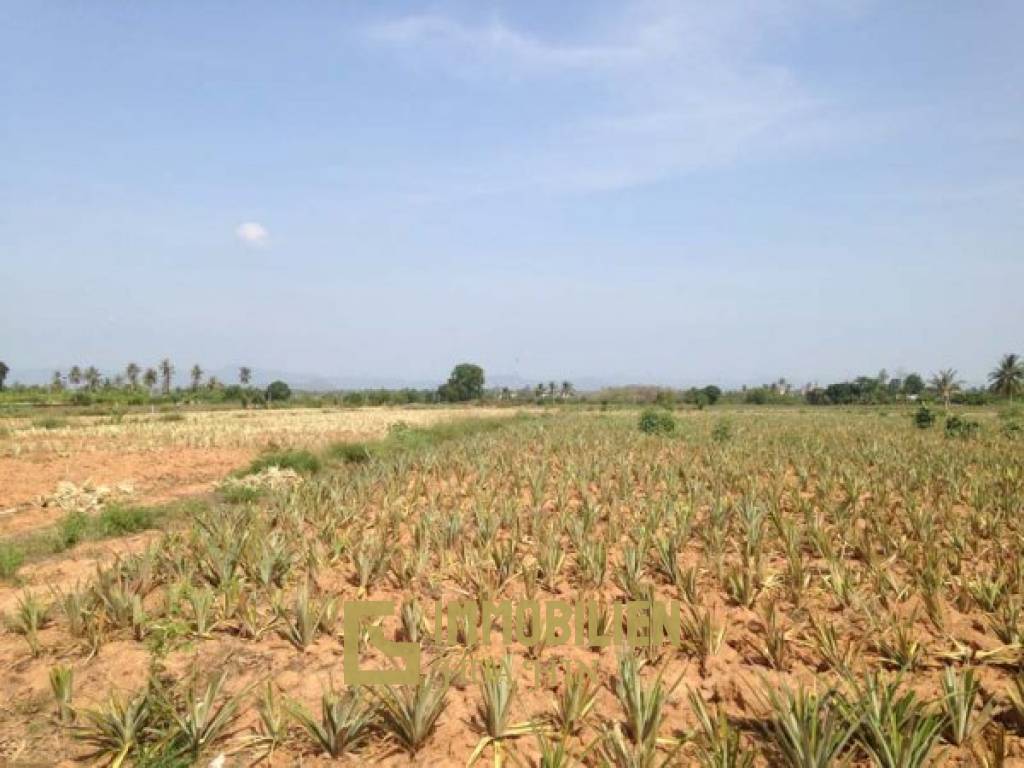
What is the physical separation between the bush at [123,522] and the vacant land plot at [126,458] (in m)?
2.47

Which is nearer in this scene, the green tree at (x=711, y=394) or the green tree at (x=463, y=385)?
the green tree at (x=711, y=394)

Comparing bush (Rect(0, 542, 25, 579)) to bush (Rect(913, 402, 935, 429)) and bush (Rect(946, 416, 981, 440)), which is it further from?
bush (Rect(913, 402, 935, 429))

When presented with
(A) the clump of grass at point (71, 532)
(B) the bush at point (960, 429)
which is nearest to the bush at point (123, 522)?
(A) the clump of grass at point (71, 532)

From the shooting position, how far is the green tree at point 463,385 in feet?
326

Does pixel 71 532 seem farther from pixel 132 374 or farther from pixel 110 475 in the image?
pixel 132 374

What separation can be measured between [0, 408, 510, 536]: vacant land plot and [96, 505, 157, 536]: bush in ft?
8.10

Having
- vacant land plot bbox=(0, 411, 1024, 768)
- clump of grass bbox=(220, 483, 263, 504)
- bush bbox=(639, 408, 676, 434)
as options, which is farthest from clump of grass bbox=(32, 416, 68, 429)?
vacant land plot bbox=(0, 411, 1024, 768)

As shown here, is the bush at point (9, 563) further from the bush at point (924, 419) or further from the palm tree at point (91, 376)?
the palm tree at point (91, 376)

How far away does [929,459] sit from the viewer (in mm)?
12883

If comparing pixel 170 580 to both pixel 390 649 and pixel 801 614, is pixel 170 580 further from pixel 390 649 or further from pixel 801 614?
pixel 801 614

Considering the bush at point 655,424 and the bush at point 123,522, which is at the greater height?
the bush at point 655,424

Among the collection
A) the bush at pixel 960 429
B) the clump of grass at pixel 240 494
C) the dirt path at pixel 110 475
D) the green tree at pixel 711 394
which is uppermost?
the green tree at pixel 711 394

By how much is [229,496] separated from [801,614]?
36.9 ft

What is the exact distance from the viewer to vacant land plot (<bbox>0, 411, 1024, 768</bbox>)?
3791 mm
